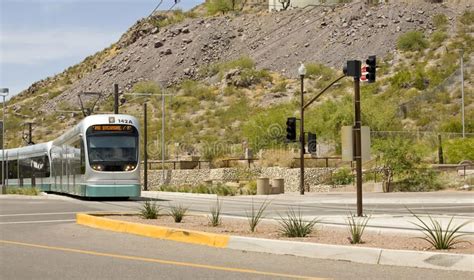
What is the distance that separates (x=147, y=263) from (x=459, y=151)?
46009 mm

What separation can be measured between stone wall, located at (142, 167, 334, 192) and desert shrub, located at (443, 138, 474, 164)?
787 centimetres

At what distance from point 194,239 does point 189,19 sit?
459 feet

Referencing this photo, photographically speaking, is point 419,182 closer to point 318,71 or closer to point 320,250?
point 320,250

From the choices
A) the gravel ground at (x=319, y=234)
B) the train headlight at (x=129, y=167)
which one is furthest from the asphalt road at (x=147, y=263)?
the train headlight at (x=129, y=167)

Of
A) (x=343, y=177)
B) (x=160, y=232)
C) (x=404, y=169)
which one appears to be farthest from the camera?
(x=343, y=177)

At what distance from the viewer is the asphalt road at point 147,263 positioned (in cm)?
1167

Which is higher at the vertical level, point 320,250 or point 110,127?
point 110,127

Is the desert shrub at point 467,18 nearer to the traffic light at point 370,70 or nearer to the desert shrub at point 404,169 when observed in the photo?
the desert shrub at point 404,169

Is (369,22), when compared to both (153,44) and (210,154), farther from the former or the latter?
(210,154)

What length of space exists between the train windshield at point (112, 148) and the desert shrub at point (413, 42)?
280 feet

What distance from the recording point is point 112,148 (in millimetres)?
35250

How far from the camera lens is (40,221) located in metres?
22.9

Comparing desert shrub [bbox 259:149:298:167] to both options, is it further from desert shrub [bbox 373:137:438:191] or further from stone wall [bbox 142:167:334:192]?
desert shrub [bbox 373:137:438:191]

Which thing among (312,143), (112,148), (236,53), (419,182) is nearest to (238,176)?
(312,143)
